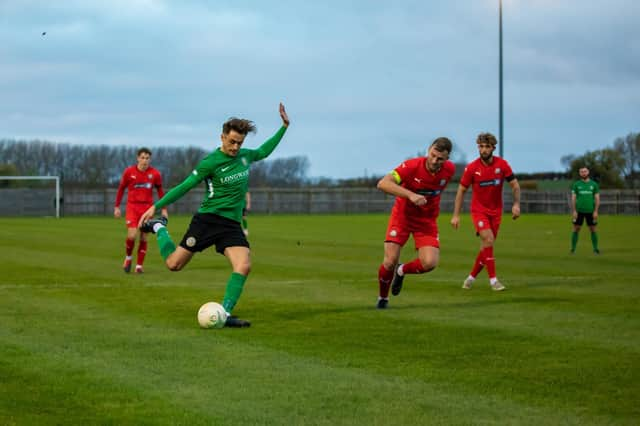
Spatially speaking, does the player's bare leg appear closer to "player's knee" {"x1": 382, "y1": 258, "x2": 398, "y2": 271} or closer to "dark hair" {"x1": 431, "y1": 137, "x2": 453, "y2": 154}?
"player's knee" {"x1": 382, "y1": 258, "x2": 398, "y2": 271}

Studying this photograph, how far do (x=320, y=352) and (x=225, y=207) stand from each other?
8.21 feet

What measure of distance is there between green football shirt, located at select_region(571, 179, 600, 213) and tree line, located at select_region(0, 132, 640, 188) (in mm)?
48955

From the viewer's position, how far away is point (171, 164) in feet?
260

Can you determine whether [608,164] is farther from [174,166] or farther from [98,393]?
[98,393]

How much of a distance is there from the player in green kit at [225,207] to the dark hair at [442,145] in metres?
2.11

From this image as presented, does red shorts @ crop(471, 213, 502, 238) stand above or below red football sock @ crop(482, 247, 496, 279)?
above

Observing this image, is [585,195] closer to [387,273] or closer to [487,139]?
[487,139]

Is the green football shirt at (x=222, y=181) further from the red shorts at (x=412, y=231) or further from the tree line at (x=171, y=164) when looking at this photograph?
the tree line at (x=171, y=164)

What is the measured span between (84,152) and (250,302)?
2715 inches

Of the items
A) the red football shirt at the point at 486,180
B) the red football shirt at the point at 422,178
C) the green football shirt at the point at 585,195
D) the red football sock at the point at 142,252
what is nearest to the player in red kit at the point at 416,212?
the red football shirt at the point at 422,178

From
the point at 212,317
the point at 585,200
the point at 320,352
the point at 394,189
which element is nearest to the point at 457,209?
the point at 394,189

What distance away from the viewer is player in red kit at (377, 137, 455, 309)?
1099 cm

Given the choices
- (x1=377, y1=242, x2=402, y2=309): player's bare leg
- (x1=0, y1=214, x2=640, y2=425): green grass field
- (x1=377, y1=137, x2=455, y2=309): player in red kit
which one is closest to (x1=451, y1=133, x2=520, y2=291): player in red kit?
(x1=0, y1=214, x2=640, y2=425): green grass field

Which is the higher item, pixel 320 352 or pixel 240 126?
pixel 240 126
